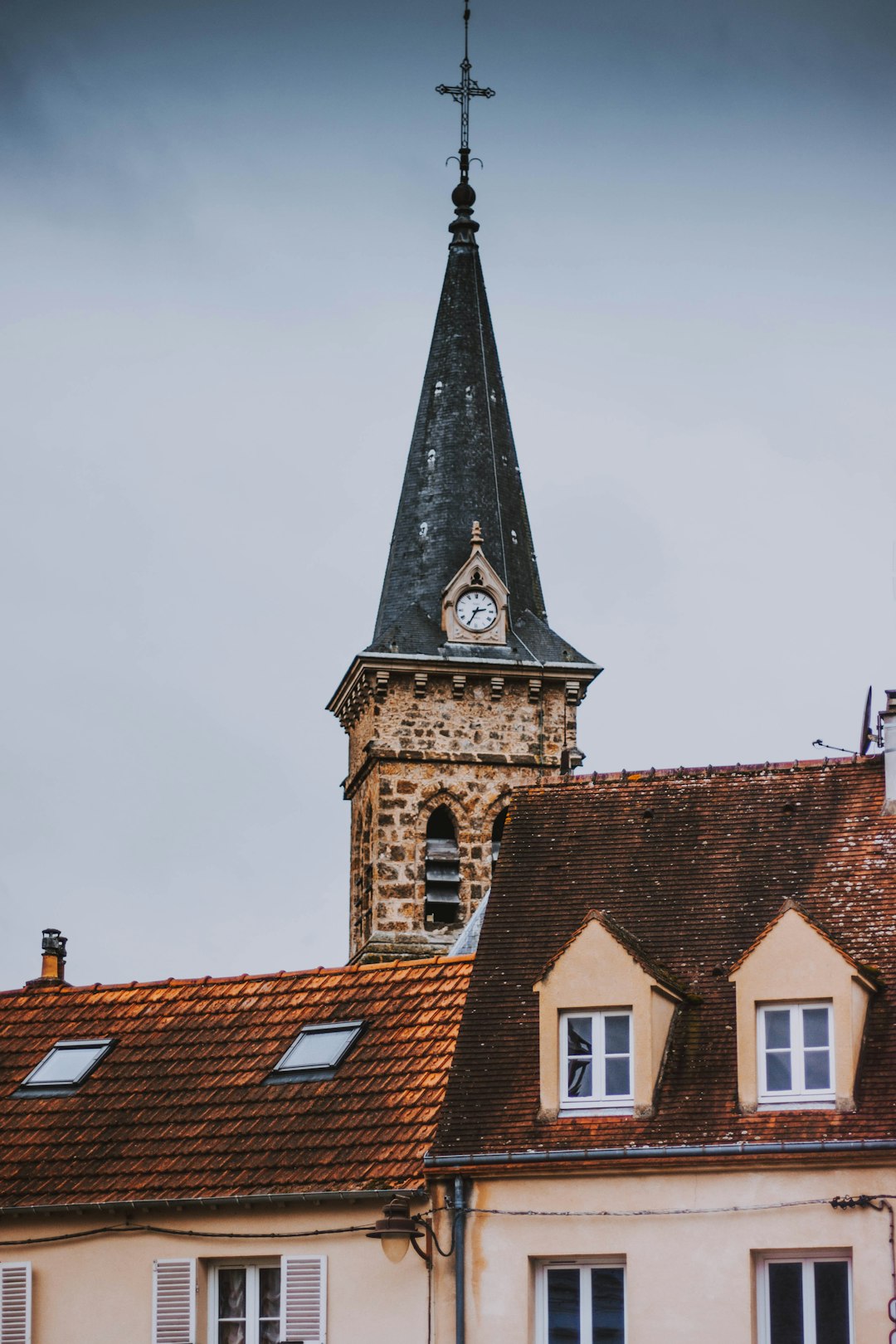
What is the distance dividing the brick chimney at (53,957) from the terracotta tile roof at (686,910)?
30.7ft

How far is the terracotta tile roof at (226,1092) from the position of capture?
95.1ft

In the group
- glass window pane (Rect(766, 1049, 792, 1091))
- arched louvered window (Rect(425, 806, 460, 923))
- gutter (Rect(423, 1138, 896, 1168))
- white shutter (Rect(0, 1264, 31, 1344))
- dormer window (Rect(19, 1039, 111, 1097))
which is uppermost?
arched louvered window (Rect(425, 806, 460, 923))

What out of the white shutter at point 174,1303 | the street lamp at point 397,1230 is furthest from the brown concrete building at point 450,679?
the street lamp at point 397,1230

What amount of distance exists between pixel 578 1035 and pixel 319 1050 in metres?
3.83

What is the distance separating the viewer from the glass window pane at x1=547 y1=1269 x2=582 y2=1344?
89.5ft

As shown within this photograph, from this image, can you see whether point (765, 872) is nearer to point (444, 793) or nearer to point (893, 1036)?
point (893, 1036)

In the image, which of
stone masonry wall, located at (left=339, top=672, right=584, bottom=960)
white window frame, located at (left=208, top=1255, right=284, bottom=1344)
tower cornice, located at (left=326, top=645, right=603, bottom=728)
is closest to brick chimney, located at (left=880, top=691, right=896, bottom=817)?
white window frame, located at (left=208, top=1255, right=284, bottom=1344)

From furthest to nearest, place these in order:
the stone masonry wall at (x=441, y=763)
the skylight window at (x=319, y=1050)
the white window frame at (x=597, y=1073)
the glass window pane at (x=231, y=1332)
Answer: the stone masonry wall at (x=441, y=763)
the skylight window at (x=319, y=1050)
the glass window pane at (x=231, y=1332)
the white window frame at (x=597, y=1073)

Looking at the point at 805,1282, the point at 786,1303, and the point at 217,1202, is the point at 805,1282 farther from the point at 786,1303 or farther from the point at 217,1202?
the point at 217,1202

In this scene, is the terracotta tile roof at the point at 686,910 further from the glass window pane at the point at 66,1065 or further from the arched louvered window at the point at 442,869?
the arched louvered window at the point at 442,869

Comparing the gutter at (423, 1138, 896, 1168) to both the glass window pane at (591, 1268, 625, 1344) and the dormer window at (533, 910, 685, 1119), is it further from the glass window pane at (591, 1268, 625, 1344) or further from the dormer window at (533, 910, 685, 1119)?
the glass window pane at (591, 1268, 625, 1344)

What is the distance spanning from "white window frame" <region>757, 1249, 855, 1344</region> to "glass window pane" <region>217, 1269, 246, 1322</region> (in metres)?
5.46

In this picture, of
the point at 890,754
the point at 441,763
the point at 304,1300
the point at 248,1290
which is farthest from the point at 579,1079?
the point at 441,763

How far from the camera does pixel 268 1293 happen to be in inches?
1137
